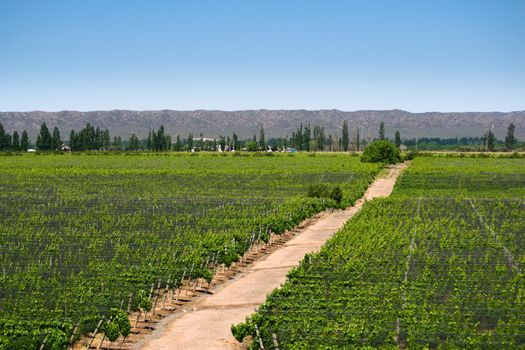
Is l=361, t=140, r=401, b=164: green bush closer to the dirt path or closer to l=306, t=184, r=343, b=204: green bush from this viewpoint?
l=306, t=184, r=343, b=204: green bush

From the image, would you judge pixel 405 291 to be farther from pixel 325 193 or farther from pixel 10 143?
pixel 10 143

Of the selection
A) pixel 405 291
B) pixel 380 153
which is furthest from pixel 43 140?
pixel 405 291

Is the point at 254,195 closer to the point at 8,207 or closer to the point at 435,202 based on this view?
the point at 435,202

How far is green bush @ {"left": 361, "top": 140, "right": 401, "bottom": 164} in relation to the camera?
97.4 m

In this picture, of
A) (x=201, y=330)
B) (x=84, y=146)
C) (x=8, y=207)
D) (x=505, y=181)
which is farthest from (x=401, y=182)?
(x=84, y=146)

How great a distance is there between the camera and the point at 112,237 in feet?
100

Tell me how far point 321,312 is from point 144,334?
475cm

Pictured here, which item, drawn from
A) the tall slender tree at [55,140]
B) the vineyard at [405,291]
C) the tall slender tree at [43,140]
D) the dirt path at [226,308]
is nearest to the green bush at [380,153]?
the vineyard at [405,291]

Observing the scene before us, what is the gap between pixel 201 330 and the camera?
18.6m

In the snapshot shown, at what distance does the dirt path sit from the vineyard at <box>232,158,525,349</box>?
4.21 feet

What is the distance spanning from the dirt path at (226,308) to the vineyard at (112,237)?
100 centimetres

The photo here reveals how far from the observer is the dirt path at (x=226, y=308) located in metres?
17.5

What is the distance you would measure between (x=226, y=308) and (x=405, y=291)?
5388mm

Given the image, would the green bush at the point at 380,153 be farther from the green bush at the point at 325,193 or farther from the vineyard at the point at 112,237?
the green bush at the point at 325,193
